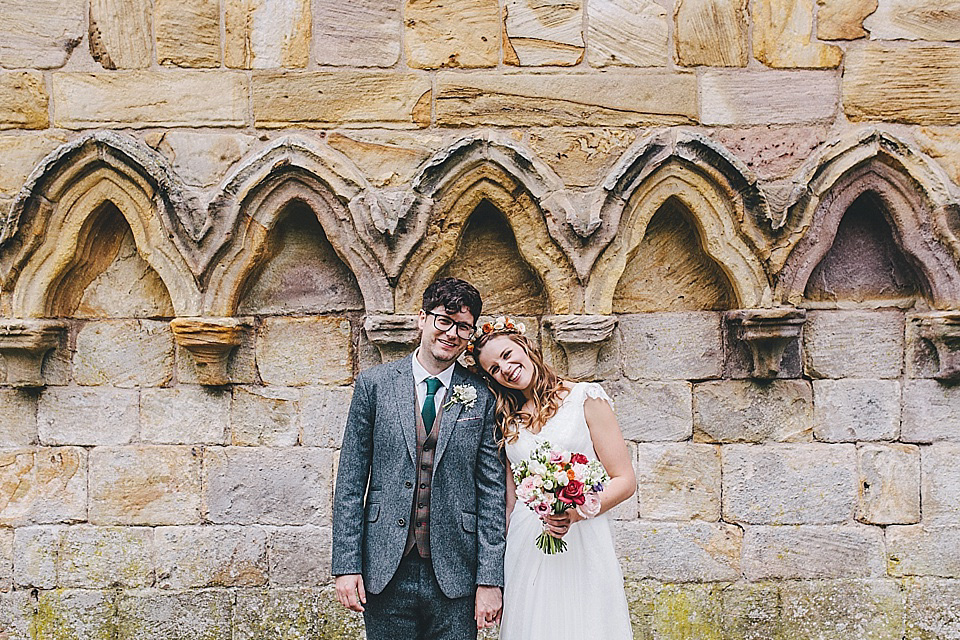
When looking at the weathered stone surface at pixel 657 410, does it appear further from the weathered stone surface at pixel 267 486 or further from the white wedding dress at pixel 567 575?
the weathered stone surface at pixel 267 486

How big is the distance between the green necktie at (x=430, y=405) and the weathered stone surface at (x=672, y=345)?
1407 mm

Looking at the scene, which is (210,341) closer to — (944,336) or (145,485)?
(145,485)

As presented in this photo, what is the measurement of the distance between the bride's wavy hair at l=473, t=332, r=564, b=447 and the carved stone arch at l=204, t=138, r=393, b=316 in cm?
100

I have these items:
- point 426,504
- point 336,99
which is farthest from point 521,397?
point 336,99

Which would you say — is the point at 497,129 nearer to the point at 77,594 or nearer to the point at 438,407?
the point at 438,407

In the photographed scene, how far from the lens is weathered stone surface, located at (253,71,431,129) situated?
13.0ft

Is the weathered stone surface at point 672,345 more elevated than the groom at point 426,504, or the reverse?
the weathered stone surface at point 672,345

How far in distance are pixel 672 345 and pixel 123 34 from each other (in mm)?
3009

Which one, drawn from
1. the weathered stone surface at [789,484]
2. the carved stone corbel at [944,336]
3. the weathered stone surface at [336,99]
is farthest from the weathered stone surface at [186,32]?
the carved stone corbel at [944,336]

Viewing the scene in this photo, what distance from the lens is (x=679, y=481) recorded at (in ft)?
13.3

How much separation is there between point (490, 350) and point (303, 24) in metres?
1.98

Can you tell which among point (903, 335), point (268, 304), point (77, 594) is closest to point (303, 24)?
point (268, 304)

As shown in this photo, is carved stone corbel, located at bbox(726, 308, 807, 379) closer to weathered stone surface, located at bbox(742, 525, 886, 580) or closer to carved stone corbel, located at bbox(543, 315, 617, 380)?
carved stone corbel, located at bbox(543, 315, 617, 380)

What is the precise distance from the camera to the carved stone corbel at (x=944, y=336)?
391 cm
